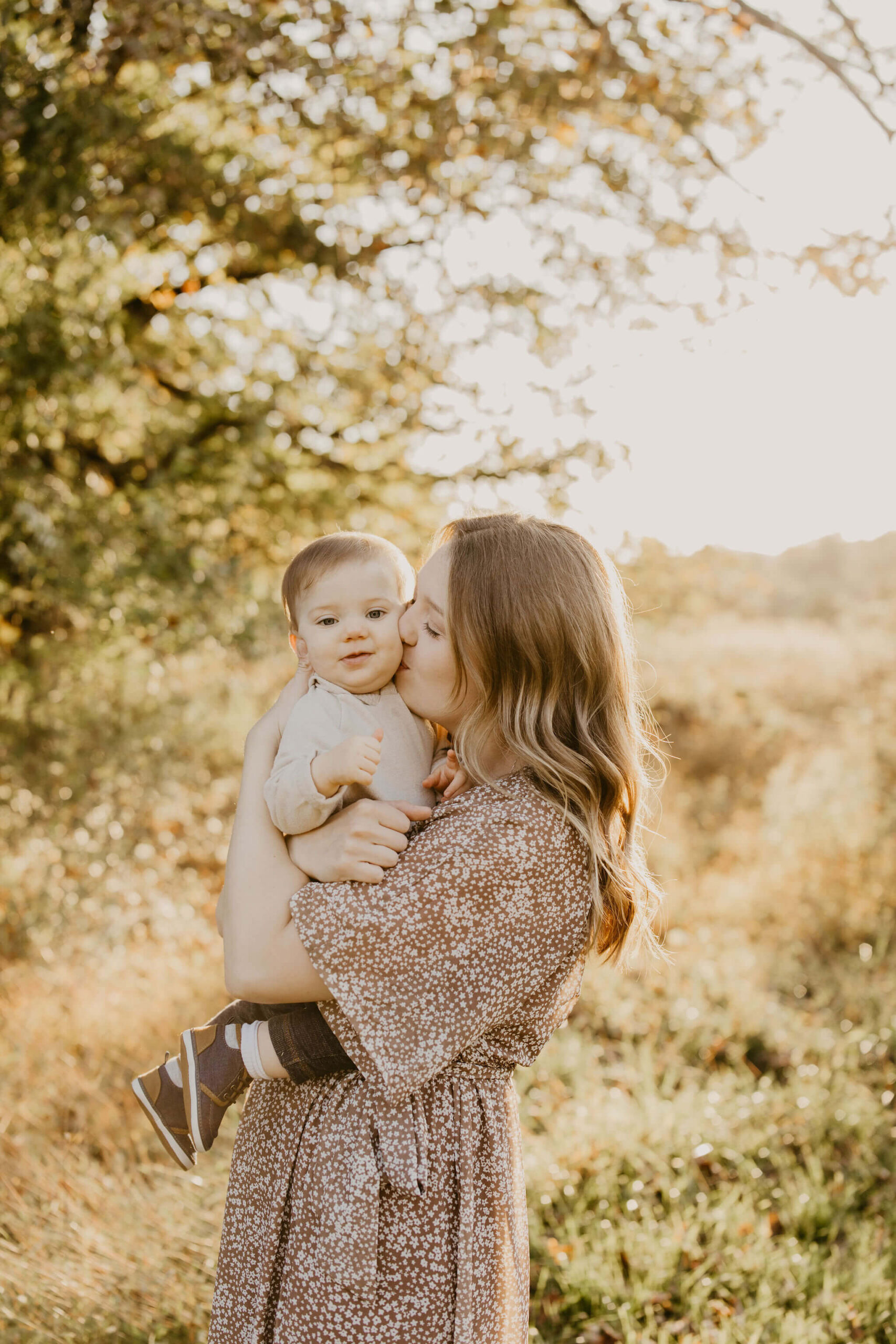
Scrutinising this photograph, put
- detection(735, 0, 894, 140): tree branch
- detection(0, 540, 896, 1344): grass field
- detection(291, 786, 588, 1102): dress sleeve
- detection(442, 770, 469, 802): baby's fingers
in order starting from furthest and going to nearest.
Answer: detection(735, 0, 894, 140): tree branch < detection(0, 540, 896, 1344): grass field < detection(442, 770, 469, 802): baby's fingers < detection(291, 786, 588, 1102): dress sleeve

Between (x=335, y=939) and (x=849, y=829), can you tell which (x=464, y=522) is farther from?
(x=849, y=829)

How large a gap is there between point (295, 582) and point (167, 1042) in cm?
344

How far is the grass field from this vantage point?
125 inches

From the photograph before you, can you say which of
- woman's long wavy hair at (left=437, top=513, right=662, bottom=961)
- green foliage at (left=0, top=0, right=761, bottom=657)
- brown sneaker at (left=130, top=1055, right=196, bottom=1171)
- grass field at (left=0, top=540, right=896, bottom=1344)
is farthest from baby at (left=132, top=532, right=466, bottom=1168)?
green foliage at (left=0, top=0, right=761, bottom=657)

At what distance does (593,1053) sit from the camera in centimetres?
495

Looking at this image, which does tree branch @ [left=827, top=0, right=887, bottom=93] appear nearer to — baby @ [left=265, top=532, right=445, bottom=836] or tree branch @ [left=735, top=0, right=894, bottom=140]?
tree branch @ [left=735, top=0, right=894, bottom=140]

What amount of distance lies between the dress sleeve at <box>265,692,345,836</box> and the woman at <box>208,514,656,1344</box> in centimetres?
4

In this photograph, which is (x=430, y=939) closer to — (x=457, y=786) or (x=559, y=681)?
(x=457, y=786)

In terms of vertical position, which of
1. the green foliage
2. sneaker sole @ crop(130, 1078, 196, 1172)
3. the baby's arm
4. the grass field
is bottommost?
the grass field

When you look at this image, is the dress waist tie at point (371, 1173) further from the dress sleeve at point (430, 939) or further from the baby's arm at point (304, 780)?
the baby's arm at point (304, 780)

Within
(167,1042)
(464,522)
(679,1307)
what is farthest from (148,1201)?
(464,522)

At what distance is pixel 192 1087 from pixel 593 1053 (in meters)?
3.32

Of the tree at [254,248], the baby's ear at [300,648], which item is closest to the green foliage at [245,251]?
the tree at [254,248]

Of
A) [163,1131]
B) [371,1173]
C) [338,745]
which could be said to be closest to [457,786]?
[338,745]
